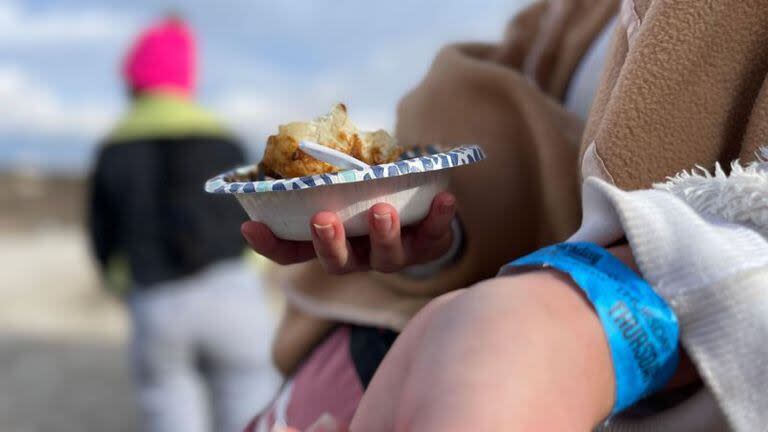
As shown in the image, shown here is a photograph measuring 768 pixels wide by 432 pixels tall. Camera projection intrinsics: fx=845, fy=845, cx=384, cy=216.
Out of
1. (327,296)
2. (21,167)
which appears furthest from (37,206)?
(327,296)

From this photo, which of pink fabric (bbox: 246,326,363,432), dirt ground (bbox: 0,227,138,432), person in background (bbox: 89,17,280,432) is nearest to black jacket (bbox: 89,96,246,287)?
person in background (bbox: 89,17,280,432)

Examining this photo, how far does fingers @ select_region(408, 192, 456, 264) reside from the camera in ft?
2.52

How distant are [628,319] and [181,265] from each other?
7.37 feet

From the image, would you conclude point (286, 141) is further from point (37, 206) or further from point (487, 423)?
point (37, 206)

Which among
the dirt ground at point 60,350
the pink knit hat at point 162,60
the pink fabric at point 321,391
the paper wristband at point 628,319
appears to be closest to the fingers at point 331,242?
the pink fabric at point 321,391

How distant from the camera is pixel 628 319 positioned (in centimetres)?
49

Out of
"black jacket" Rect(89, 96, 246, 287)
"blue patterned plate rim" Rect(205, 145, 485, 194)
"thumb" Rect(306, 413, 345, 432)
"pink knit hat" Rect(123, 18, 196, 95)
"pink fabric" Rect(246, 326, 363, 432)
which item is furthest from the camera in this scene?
"pink knit hat" Rect(123, 18, 196, 95)

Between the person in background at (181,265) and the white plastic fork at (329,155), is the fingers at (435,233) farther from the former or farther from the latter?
the person in background at (181,265)

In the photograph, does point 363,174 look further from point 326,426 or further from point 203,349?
point 203,349

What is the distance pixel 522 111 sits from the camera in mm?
863

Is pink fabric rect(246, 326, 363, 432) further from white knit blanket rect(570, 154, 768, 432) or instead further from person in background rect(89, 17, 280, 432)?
person in background rect(89, 17, 280, 432)

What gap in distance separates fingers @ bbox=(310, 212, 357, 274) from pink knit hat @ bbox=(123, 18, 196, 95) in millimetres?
2206

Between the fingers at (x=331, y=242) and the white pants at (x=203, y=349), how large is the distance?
73.8 inches

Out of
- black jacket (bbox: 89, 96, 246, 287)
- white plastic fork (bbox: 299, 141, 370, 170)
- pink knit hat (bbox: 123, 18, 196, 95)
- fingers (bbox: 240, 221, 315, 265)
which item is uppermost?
white plastic fork (bbox: 299, 141, 370, 170)
